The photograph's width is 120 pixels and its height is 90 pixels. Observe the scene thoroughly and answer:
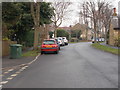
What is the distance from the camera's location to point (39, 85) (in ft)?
21.5

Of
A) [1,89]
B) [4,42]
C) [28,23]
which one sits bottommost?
[1,89]

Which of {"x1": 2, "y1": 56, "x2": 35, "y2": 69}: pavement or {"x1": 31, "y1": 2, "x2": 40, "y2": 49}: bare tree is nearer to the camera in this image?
{"x1": 2, "y1": 56, "x2": 35, "y2": 69}: pavement

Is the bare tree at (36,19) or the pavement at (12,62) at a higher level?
the bare tree at (36,19)

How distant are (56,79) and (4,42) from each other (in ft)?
35.9

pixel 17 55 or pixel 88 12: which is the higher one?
pixel 88 12

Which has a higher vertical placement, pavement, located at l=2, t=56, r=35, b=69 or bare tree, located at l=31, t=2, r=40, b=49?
bare tree, located at l=31, t=2, r=40, b=49

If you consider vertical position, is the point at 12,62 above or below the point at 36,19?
below

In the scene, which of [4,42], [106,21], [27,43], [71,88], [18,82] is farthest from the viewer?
[106,21]

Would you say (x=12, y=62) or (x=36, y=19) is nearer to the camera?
(x=12, y=62)

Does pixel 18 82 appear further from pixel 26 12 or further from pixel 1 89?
pixel 26 12

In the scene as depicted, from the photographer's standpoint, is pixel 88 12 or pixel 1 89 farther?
pixel 88 12

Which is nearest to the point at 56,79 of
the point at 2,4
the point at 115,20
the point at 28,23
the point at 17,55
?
the point at 17,55

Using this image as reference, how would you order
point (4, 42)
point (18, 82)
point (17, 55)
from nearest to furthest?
point (18, 82) → point (17, 55) → point (4, 42)

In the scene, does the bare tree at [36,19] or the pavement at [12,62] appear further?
the bare tree at [36,19]
